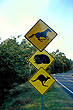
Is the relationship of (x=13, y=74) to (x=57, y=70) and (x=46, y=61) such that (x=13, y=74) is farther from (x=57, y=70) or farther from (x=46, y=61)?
(x=57, y=70)

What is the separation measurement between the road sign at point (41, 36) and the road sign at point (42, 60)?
0.67 feet

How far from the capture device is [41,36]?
4340 mm

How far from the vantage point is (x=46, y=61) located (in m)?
4.31

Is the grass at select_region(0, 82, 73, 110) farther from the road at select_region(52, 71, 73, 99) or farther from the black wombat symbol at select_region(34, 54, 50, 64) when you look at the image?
the black wombat symbol at select_region(34, 54, 50, 64)

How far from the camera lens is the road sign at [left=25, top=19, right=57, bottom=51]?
429 centimetres

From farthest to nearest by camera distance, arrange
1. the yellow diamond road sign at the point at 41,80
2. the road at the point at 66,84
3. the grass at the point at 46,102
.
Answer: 1. the road at the point at 66,84
2. the grass at the point at 46,102
3. the yellow diamond road sign at the point at 41,80

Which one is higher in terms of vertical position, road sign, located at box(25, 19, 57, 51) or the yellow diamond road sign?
road sign, located at box(25, 19, 57, 51)

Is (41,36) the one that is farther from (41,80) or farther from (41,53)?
(41,80)

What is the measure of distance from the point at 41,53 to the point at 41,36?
568 millimetres

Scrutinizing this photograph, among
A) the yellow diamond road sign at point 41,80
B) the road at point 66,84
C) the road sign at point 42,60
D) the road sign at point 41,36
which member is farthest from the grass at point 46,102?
the road sign at point 41,36

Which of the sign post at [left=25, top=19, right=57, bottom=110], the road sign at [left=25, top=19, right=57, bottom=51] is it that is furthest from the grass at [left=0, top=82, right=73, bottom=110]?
the road sign at [left=25, top=19, right=57, bottom=51]

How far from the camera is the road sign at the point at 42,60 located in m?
4.29

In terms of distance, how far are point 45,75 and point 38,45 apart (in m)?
1.01

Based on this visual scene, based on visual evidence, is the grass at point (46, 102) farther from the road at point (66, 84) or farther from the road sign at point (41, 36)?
the road sign at point (41, 36)
